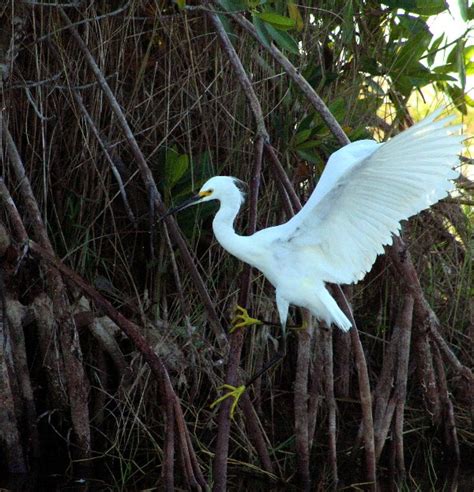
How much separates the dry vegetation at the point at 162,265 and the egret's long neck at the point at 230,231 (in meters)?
0.43

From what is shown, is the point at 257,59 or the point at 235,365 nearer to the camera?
the point at 235,365

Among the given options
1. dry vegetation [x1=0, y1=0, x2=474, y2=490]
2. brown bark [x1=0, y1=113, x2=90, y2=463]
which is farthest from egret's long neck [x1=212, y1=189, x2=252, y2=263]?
brown bark [x1=0, y1=113, x2=90, y2=463]

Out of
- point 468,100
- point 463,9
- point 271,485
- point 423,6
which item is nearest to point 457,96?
point 468,100

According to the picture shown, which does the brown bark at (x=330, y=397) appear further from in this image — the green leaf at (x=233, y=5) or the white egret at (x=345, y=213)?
the green leaf at (x=233, y=5)

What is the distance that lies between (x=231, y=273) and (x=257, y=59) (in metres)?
0.93

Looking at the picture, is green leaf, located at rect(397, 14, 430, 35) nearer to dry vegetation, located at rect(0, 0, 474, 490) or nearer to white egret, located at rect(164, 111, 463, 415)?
dry vegetation, located at rect(0, 0, 474, 490)

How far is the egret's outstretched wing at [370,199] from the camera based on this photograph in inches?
135

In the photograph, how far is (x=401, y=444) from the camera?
469 centimetres

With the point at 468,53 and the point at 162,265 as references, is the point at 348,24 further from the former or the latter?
the point at 162,265

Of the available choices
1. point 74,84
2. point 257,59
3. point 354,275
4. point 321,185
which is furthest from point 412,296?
point 74,84

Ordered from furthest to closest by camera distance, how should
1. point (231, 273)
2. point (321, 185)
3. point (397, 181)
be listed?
point (231, 273) → point (321, 185) → point (397, 181)

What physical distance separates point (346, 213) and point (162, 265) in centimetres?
116

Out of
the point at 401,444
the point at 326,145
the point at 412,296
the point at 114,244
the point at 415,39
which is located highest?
the point at 415,39

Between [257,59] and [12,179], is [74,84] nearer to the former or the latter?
[12,179]
